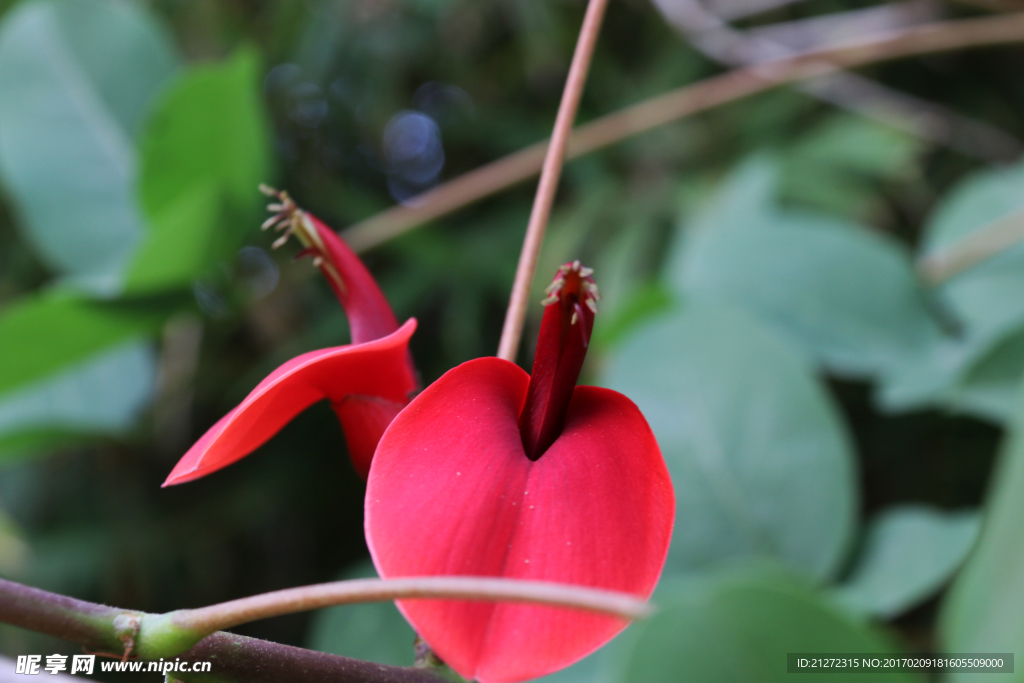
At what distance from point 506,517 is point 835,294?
0.35 m

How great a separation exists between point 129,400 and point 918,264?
0.51 metres

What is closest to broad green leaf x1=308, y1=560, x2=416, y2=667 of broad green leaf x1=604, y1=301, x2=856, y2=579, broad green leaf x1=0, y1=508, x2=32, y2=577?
broad green leaf x1=604, y1=301, x2=856, y2=579

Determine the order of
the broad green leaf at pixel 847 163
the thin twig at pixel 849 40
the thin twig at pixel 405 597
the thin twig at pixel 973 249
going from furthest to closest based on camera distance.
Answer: the broad green leaf at pixel 847 163, the thin twig at pixel 849 40, the thin twig at pixel 973 249, the thin twig at pixel 405 597

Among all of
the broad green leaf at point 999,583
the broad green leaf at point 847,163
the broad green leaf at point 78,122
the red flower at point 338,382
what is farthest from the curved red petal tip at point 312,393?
the broad green leaf at point 847,163

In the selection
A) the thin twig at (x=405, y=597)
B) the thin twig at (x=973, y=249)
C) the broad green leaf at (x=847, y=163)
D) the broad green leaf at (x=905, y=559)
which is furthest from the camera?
the broad green leaf at (x=847, y=163)

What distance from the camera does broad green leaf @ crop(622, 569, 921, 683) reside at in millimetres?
123

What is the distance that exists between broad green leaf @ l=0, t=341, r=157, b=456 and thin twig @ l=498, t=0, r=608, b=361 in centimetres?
31

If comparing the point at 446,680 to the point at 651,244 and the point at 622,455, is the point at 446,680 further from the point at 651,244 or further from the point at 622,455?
the point at 651,244

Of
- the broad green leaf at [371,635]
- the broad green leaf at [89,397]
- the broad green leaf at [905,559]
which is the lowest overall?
the broad green leaf at [371,635]

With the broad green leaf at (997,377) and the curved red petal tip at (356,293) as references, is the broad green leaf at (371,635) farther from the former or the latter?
the broad green leaf at (997,377)

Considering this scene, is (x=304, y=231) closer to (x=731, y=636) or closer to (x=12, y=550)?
(x=731, y=636)

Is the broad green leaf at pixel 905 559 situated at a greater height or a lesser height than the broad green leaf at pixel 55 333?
lesser

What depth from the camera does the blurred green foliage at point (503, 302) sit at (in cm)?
30

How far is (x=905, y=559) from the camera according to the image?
0.31 m
